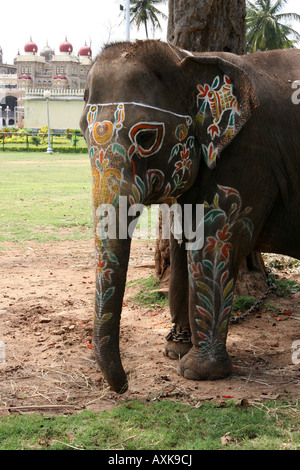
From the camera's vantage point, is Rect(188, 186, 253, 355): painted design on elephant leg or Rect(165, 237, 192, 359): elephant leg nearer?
Rect(188, 186, 253, 355): painted design on elephant leg

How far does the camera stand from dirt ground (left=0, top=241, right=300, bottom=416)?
3.95 m

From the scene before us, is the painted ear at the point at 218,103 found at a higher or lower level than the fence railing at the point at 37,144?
higher

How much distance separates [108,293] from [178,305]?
139 centimetres

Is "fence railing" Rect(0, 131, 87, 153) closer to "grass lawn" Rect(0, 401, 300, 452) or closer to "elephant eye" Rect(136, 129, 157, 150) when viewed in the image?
"elephant eye" Rect(136, 129, 157, 150)

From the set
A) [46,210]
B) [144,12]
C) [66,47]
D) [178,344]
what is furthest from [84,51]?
[178,344]

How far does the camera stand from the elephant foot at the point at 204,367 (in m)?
4.17

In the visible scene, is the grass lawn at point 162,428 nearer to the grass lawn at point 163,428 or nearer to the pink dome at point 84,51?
the grass lawn at point 163,428

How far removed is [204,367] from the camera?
4.17 metres

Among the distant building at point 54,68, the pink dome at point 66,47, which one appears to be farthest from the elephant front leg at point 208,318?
the pink dome at point 66,47

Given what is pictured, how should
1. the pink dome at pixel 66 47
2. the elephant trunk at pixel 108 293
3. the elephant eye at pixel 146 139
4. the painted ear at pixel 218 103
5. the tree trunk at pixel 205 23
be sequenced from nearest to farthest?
the elephant trunk at pixel 108 293, the elephant eye at pixel 146 139, the painted ear at pixel 218 103, the tree trunk at pixel 205 23, the pink dome at pixel 66 47

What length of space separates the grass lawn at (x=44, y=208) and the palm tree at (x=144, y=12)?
3207 cm

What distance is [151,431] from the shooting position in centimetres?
339

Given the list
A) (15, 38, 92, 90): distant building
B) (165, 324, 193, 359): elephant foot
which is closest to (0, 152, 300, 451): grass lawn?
(165, 324, 193, 359): elephant foot

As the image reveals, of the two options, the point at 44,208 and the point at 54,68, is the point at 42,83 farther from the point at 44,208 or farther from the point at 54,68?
the point at 44,208
